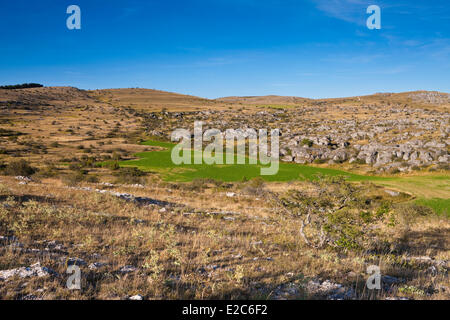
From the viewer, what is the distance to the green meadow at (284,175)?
103 ft

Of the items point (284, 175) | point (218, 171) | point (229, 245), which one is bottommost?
point (284, 175)

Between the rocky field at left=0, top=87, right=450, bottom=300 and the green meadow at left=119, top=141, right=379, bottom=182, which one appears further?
the green meadow at left=119, top=141, right=379, bottom=182

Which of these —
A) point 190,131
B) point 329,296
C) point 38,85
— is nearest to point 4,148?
point 190,131

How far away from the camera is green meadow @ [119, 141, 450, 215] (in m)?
31.3

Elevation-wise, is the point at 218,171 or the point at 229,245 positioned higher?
the point at 229,245

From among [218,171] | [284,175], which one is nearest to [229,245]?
[284,175]

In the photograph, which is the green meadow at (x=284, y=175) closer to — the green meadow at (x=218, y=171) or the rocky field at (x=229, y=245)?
the green meadow at (x=218, y=171)

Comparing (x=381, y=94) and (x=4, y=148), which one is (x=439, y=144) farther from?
(x=381, y=94)

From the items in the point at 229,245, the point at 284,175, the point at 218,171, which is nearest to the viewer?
the point at 229,245

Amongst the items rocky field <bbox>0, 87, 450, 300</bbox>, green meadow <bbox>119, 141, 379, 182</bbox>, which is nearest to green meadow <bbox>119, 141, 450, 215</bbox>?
green meadow <bbox>119, 141, 379, 182</bbox>

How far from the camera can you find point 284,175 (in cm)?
4547

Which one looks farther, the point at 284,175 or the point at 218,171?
the point at 218,171

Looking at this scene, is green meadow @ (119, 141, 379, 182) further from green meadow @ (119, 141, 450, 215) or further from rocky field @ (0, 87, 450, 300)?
rocky field @ (0, 87, 450, 300)

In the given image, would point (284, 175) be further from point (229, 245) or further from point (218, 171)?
point (229, 245)
